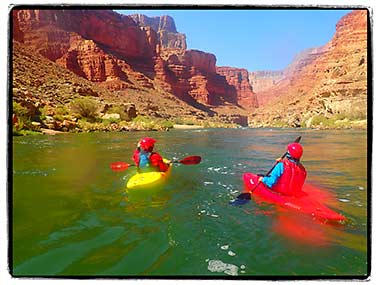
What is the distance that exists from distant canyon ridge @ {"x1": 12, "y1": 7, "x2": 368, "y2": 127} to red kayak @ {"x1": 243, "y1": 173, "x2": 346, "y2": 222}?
0.87 metres

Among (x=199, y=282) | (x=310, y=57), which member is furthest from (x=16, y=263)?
(x=310, y=57)

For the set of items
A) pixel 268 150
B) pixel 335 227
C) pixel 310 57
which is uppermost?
pixel 310 57

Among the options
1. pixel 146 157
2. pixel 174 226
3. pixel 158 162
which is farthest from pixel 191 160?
pixel 174 226

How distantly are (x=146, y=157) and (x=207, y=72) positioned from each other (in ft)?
13.3

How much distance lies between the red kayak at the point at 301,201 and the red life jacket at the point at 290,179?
0.18ft

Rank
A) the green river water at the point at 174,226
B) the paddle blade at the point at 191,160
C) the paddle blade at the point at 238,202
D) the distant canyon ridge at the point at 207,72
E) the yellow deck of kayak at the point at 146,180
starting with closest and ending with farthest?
the green river water at the point at 174,226
the distant canyon ridge at the point at 207,72
the paddle blade at the point at 238,202
the yellow deck of kayak at the point at 146,180
the paddle blade at the point at 191,160

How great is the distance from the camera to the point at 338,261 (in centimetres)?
218

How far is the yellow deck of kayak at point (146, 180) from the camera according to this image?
11.0 ft

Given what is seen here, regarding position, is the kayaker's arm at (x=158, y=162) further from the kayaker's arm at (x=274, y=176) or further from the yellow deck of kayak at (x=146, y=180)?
the kayaker's arm at (x=274, y=176)

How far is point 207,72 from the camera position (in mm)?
6984

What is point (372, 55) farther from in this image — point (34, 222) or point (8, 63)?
point (34, 222)

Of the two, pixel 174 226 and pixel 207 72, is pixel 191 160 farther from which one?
pixel 207 72

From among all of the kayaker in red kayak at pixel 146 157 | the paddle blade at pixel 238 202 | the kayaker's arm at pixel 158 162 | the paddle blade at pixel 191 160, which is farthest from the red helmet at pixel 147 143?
the paddle blade at pixel 238 202
